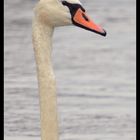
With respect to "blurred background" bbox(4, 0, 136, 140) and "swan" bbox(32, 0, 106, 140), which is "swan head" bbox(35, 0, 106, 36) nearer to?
"swan" bbox(32, 0, 106, 140)

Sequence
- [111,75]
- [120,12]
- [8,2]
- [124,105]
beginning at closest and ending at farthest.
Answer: [124,105], [111,75], [120,12], [8,2]

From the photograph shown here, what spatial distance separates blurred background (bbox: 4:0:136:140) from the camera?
1221 centimetres

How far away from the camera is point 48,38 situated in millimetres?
8242

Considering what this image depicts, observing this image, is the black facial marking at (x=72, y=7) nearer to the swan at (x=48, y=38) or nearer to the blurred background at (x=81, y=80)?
the swan at (x=48, y=38)

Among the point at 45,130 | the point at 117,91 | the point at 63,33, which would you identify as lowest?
the point at 63,33

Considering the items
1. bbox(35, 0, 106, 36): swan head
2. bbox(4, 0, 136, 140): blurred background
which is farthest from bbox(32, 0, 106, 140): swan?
bbox(4, 0, 136, 140): blurred background

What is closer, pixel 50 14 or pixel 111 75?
pixel 50 14

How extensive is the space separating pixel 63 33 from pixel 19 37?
0.63 meters

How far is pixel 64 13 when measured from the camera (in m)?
8.38

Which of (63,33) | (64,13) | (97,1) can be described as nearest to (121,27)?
(63,33)

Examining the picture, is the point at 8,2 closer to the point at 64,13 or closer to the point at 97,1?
the point at 97,1

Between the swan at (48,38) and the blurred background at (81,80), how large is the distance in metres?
3.40

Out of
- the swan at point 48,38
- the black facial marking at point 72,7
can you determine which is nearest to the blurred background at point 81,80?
the swan at point 48,38

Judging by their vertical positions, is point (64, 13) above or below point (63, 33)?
above
